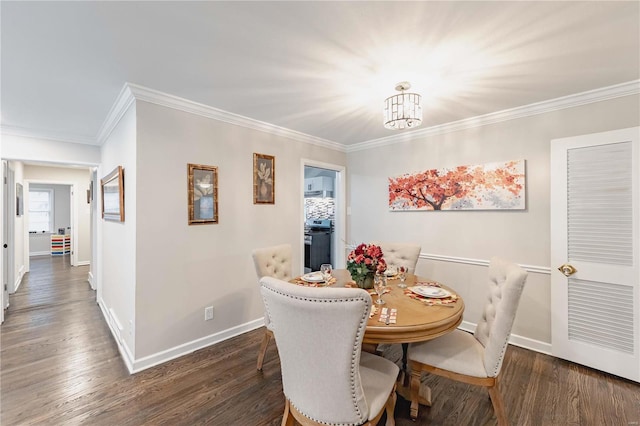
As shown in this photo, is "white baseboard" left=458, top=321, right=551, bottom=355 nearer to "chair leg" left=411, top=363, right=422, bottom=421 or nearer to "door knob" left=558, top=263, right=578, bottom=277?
"door knob" left=558, top=263, right=578, bottom=277

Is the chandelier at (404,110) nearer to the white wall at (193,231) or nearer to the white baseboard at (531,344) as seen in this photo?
the white wall at (193,231)

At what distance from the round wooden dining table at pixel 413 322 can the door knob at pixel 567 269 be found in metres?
1.38

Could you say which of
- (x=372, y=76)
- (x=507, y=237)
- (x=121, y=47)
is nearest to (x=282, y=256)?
(x=372, y=76)

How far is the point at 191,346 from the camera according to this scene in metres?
2.69

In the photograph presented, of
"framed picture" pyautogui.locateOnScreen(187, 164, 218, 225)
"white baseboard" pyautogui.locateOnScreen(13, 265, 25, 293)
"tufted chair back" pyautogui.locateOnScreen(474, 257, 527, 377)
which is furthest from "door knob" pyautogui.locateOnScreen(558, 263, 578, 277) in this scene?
"white baseboard" pyautogui.locateOnScreen(13, 265, 25, 293)

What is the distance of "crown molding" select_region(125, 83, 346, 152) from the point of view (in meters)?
2.37

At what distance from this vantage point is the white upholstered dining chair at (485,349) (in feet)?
5.16

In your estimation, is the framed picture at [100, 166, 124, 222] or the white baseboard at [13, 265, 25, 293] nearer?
the framed picture at [100, 166, 124, 222]

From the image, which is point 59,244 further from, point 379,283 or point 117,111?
point 379,283

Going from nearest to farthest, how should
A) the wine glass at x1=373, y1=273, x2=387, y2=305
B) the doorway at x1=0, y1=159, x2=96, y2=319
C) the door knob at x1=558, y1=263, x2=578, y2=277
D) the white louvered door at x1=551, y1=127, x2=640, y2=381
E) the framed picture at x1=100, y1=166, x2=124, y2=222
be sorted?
the wine glass at x1=373, y1=273, x2=387, y2=305, the white louvered door at x1=551, y1=127, x2=640, y2=381, the door knob at x1=558, y1=263, x2=578, y2=277, the framed picture at x1=100, y1=166, x2=124, y2=222, the doorway at x1=0, y1=159, x2=96, y2=319

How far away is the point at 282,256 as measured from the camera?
272 centimetres

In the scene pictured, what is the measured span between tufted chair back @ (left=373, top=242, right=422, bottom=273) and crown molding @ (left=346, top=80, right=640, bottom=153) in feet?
5.01

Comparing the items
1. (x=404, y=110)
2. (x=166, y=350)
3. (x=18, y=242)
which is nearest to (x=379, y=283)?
(x=404, y=110)

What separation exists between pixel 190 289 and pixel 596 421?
3.27 m
